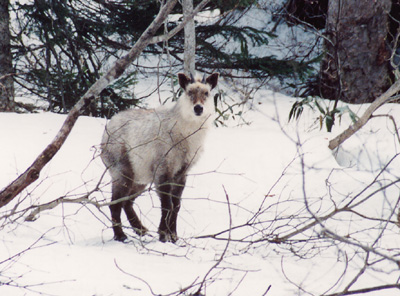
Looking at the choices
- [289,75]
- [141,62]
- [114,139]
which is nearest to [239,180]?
[114,139]

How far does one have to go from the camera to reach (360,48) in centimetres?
896

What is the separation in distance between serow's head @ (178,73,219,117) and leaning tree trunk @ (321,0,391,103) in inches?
166

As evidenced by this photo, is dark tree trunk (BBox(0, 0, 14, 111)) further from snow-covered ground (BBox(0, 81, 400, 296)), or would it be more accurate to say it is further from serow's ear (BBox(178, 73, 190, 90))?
serow's ear (BBox(178, 73, 190, 90))

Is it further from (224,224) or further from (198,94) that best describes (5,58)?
(224,224)

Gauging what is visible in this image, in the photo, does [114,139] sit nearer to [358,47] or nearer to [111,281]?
[111,281]

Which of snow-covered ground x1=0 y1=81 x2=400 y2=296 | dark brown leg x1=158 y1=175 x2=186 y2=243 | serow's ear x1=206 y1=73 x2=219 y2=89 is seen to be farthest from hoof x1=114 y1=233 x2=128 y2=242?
serow's ear x1=206 y1=73 x2=219 y2=89

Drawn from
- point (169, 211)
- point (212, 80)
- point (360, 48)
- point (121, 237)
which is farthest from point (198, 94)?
point (360, 48)

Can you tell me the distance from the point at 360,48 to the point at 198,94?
205 inches

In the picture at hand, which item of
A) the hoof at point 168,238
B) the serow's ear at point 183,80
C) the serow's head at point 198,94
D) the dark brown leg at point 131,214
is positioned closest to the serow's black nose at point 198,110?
the serow's head at point 198,94

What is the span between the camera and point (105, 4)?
791 cm

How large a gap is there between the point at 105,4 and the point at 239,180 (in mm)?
3841

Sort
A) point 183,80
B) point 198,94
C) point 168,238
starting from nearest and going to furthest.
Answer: point 168,238 → point 198,94 → point 183,80

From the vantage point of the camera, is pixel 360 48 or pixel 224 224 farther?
pixel 360 48

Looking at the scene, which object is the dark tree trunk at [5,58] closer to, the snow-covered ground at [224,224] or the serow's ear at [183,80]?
the snow-covered ground at [224,224]
